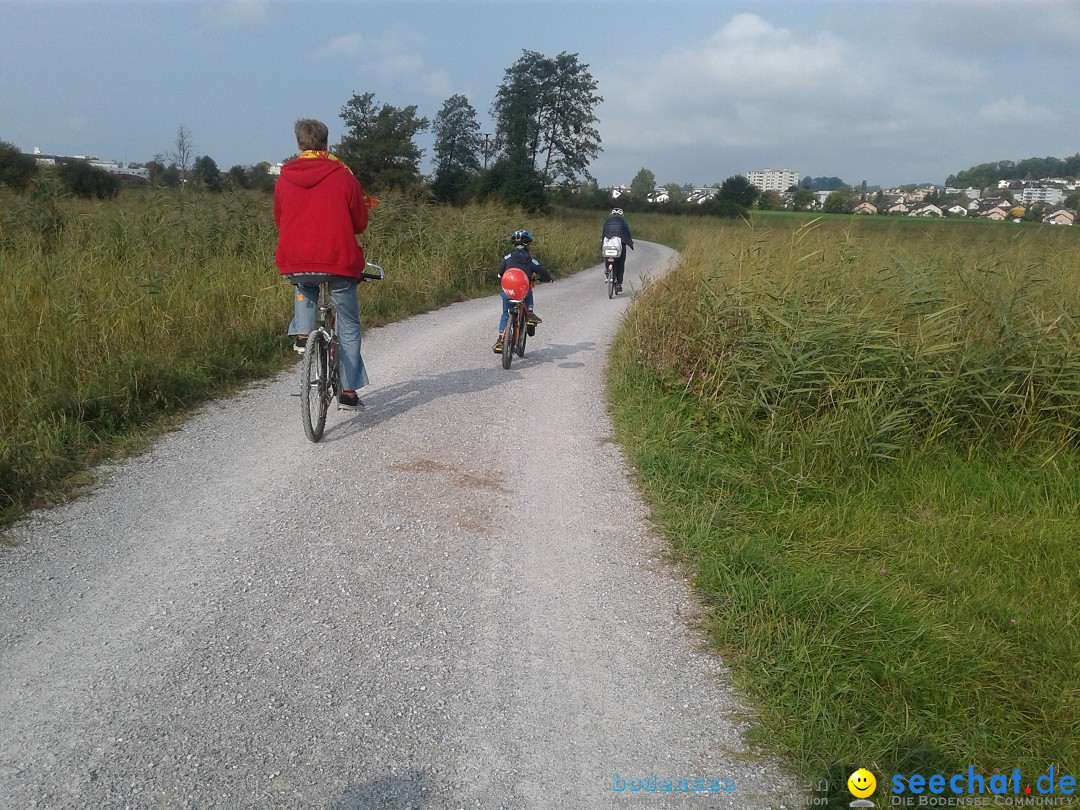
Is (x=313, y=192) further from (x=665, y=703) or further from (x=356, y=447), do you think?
(x=665, y=703)

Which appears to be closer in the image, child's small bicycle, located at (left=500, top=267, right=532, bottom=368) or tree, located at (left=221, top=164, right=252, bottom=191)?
child's small bicycle, located at (left=500, top=267, right=532, bottom=368)

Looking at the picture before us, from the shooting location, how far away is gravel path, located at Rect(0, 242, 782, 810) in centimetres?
262

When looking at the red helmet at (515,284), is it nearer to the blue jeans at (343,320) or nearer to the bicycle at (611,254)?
the blue jeans at (343,320)

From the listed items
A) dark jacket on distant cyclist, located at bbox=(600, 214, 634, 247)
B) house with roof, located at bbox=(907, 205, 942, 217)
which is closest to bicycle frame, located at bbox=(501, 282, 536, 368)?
dark jacket on distant cyclist, located at bbox=(600, 214, 634, 247)

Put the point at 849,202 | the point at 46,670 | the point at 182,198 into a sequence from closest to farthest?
the point at 46,670 < the point at 182,198 < the point at 849,202

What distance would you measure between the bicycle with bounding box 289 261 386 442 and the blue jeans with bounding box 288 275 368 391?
6 cm

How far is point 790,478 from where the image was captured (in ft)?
18.3

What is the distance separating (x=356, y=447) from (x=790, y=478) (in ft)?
11.0

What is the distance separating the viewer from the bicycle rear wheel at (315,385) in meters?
5.66

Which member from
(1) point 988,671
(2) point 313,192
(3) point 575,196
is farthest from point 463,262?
(3) point 575,196

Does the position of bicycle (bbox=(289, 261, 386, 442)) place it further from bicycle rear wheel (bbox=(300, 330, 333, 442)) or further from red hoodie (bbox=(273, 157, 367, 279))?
red hoodie (bbox=(273, 157, 367, 279))

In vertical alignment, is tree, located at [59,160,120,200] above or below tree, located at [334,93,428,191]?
below

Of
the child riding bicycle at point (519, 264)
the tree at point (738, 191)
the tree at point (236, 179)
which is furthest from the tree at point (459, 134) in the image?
the child riding bicycle at point (519, 264)

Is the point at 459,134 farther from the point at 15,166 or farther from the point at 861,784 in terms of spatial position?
the point at 861,784
